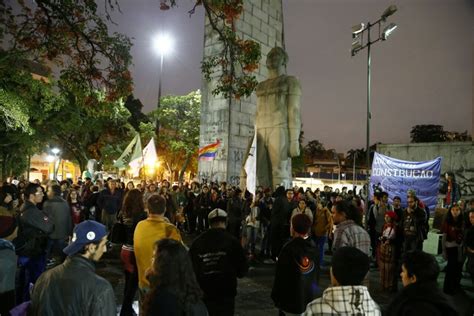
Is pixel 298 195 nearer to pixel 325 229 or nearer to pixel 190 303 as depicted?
pixel 325 229

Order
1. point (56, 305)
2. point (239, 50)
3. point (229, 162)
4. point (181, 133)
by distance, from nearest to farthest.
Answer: point (56, 305)
point (239, 50)
point (229, 162)
point (181, 133)

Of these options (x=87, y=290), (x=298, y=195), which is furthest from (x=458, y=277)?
(x=87, y=290)

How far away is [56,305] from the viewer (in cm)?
259

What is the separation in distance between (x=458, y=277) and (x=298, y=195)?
5.08 m

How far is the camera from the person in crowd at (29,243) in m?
6.09

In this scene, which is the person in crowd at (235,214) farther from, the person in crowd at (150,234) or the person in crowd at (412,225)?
the person in crowd at (150,234)

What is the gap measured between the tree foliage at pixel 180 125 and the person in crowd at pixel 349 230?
34115 millimetres

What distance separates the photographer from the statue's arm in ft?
43.7

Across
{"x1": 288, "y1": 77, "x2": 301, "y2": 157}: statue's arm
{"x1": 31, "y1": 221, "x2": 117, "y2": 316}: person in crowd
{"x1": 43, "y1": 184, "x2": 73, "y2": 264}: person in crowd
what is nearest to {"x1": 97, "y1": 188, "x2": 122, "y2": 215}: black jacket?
{"x1": 43, "y1": 184, "x2": 73, "y2": 264}: person in crowd

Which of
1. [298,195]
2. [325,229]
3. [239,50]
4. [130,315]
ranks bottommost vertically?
[130,315]

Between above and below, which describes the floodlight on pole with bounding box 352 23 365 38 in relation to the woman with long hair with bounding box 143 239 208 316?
above

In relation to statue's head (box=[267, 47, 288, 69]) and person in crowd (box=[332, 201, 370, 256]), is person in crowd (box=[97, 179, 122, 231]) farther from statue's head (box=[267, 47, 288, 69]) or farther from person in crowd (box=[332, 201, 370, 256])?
person in crowd (box=[332, 201, 370, 256])

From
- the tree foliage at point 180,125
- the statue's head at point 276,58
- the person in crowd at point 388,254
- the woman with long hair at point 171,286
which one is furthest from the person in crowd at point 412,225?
the tree foliage at point 180,125

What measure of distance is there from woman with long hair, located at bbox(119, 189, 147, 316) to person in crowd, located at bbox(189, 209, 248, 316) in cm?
153
